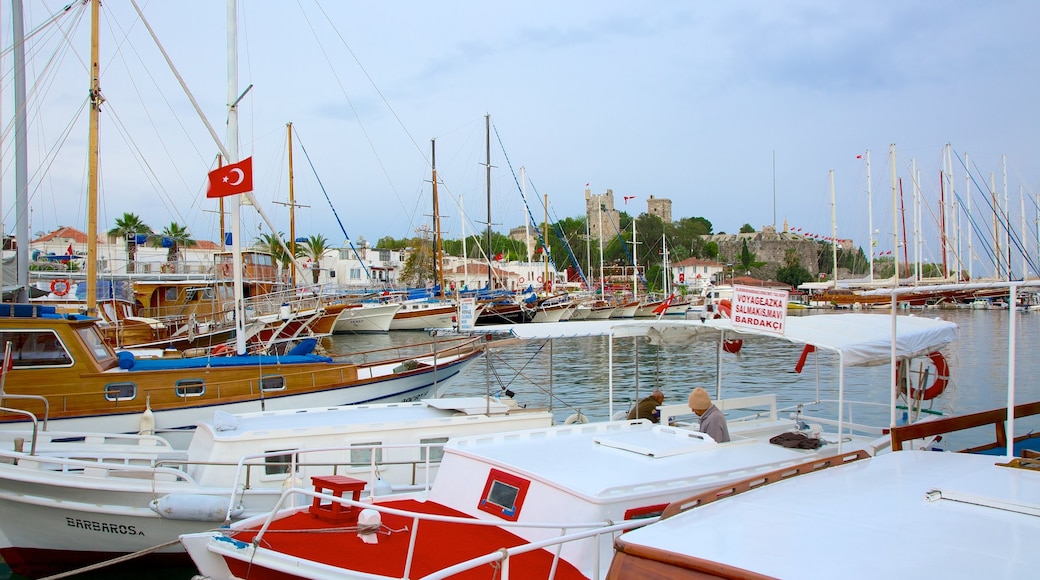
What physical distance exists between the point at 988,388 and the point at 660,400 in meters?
21.6

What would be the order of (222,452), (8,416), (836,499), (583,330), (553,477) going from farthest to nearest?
(8,416), (583,330), (222,452), (553,477), (836,499)

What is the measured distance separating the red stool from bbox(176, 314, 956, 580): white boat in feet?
0.08

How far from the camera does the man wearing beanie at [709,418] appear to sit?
9.17 m

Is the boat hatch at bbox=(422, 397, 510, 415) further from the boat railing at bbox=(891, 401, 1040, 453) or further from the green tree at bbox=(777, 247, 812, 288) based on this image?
the green tree at bbox=(777, 247, 812, 288)

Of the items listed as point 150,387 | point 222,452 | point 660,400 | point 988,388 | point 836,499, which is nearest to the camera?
point 836,499

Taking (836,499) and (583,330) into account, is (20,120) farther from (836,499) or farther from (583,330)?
(836,499)

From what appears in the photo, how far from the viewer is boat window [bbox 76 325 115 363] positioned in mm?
15094

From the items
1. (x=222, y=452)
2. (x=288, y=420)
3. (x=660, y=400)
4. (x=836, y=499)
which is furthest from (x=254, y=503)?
(x=836, y=499)

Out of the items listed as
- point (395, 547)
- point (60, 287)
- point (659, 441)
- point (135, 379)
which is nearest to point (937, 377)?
point (659, 441)

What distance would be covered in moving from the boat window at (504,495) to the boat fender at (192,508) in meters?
3.75

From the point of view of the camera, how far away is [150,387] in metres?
15.7

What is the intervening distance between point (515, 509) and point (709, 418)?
2.93m

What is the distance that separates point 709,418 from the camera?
9.19 m

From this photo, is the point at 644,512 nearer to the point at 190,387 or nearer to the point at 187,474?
the point at 187,474
